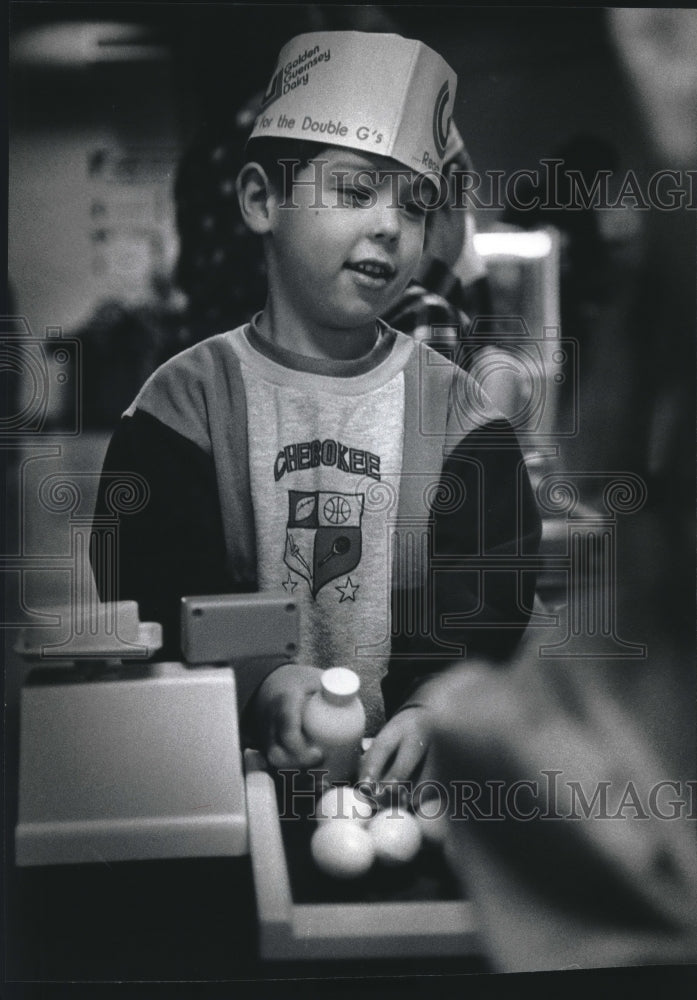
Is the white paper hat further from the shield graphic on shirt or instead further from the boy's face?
the shield graphic on shirt

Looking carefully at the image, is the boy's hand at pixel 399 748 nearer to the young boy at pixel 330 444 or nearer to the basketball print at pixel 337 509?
the young boy at pixel 330 444

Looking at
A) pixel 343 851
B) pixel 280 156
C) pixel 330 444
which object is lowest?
pixel 343 851

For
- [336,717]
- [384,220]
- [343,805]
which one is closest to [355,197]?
[384,220]

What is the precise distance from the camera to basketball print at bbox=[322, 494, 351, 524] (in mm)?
1282

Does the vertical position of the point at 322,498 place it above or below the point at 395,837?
above

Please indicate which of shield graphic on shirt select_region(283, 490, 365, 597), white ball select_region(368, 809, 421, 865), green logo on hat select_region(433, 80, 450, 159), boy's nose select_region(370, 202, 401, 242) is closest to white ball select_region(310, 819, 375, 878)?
white ball select_region(368, 809, 421, 865)

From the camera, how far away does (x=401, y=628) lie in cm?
130

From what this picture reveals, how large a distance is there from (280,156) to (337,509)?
0.44m

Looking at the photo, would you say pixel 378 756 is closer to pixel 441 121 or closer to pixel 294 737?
pixel 294 737

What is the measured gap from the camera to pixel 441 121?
1277 mm

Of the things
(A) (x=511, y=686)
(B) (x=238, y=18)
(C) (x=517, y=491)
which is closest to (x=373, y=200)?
(B) (x=238, y=18)

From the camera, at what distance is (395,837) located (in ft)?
4.04

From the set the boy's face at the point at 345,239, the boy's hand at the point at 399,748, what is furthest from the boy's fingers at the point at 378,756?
the boy's face at the point at 345,239

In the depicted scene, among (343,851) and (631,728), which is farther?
(631,728)
